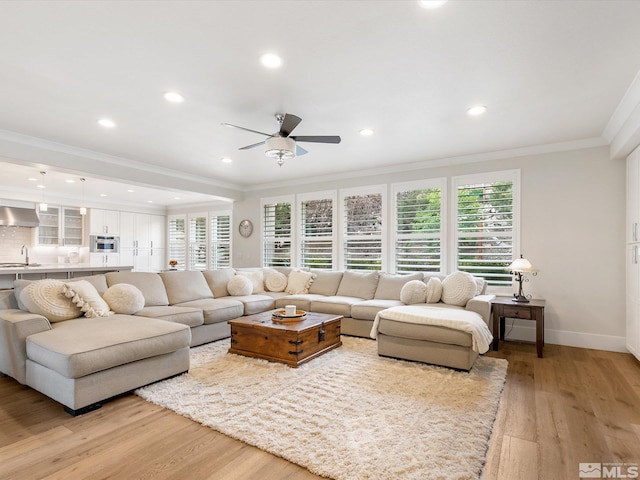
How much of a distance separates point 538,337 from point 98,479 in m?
4.08

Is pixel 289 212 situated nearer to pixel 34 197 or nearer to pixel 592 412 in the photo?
pixel 592 412

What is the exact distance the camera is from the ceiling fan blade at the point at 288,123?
307 centimetres

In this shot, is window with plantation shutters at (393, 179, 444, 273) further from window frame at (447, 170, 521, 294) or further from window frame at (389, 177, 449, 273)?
window frame at (447, 170, 521, 294)

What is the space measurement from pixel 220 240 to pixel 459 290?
19.5 feet

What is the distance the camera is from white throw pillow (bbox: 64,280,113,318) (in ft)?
10.6

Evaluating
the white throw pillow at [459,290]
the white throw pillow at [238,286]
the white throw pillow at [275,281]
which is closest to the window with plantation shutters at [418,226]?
the white throw pillow at [459,290]

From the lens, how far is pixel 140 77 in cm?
273

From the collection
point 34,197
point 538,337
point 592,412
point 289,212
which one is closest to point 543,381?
point 592,412

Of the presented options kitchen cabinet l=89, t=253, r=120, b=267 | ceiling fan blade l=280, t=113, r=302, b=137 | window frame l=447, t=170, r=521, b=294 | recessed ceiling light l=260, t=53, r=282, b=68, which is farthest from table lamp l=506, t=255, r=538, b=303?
kitchen cabinet l=89, t=253, r=120, b=267

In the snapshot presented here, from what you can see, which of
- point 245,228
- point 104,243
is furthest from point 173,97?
point 104,243

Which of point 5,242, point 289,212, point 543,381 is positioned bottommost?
point 543,381

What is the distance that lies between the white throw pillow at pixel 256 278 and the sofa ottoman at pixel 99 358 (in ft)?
8.30

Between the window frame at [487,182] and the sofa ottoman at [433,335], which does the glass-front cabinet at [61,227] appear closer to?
the sofa ottoman at [433,335]

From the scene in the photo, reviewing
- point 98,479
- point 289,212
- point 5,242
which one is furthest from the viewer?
point 5,242
